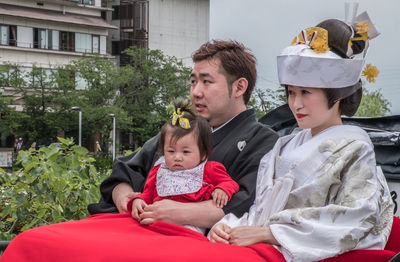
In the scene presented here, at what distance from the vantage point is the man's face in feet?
10.5

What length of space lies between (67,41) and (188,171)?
122 feet

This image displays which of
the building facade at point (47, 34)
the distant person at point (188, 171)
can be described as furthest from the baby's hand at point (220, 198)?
the building facade at point (47, 34)

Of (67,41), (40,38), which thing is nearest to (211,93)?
(40,38)

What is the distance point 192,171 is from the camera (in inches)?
111

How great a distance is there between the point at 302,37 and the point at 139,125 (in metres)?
35.3

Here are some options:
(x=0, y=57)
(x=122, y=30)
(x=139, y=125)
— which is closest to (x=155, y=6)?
(x=122, y=30)

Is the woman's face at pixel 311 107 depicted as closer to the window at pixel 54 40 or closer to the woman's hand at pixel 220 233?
the woman's hand at pixel 220 233

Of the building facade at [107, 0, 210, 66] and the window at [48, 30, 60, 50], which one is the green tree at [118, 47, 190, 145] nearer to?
the window at [48, 30, 60, 50]

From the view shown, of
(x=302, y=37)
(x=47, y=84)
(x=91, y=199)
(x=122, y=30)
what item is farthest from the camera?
(x=122, y=30)

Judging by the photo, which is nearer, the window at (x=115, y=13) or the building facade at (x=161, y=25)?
the building facade at (x=161, y=25)

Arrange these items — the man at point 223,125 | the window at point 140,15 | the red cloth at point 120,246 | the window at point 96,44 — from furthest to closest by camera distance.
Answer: the window at point 140,15 < the window at point 96,44 < the man at point 223,125 < the red cloth at point 120,246

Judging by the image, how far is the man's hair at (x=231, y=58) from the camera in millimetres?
3214

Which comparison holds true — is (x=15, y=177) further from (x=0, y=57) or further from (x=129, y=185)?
(x=0, y=57)

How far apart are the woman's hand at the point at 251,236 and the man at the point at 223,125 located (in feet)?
1.61
